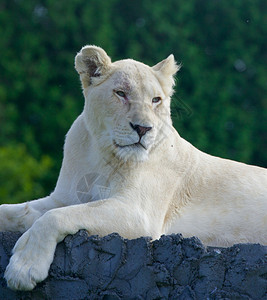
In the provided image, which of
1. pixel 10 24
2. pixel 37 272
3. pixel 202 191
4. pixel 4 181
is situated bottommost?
pixel 4 181

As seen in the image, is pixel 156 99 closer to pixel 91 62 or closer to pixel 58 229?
pixel 91 62

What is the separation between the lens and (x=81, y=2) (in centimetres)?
1678

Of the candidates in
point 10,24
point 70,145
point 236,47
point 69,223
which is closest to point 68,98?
point 10,24

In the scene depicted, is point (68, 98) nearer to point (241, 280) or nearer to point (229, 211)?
point (229, 211)

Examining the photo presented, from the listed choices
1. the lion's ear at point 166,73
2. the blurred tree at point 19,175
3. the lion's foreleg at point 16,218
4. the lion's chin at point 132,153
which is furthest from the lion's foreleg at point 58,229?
the blurred tree at point 19,175

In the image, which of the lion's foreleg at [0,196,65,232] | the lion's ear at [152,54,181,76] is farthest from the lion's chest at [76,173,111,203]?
the lion's ear at [152,54,181,76]

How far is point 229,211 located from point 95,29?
37.6ft

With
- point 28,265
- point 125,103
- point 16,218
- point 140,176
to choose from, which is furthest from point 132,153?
point 28,265

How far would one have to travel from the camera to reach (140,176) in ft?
17.0

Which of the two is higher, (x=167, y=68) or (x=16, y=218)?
(x=167, y=68)

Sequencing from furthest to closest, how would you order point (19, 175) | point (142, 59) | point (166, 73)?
point (142, 59) → point (19, 175) → point (166, 73)

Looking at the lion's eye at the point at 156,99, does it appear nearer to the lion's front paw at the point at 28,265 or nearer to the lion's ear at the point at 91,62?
the lion's ear at the point at 91,62

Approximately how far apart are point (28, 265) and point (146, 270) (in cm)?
68

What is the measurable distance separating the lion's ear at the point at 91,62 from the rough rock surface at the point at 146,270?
1444 millimetres
